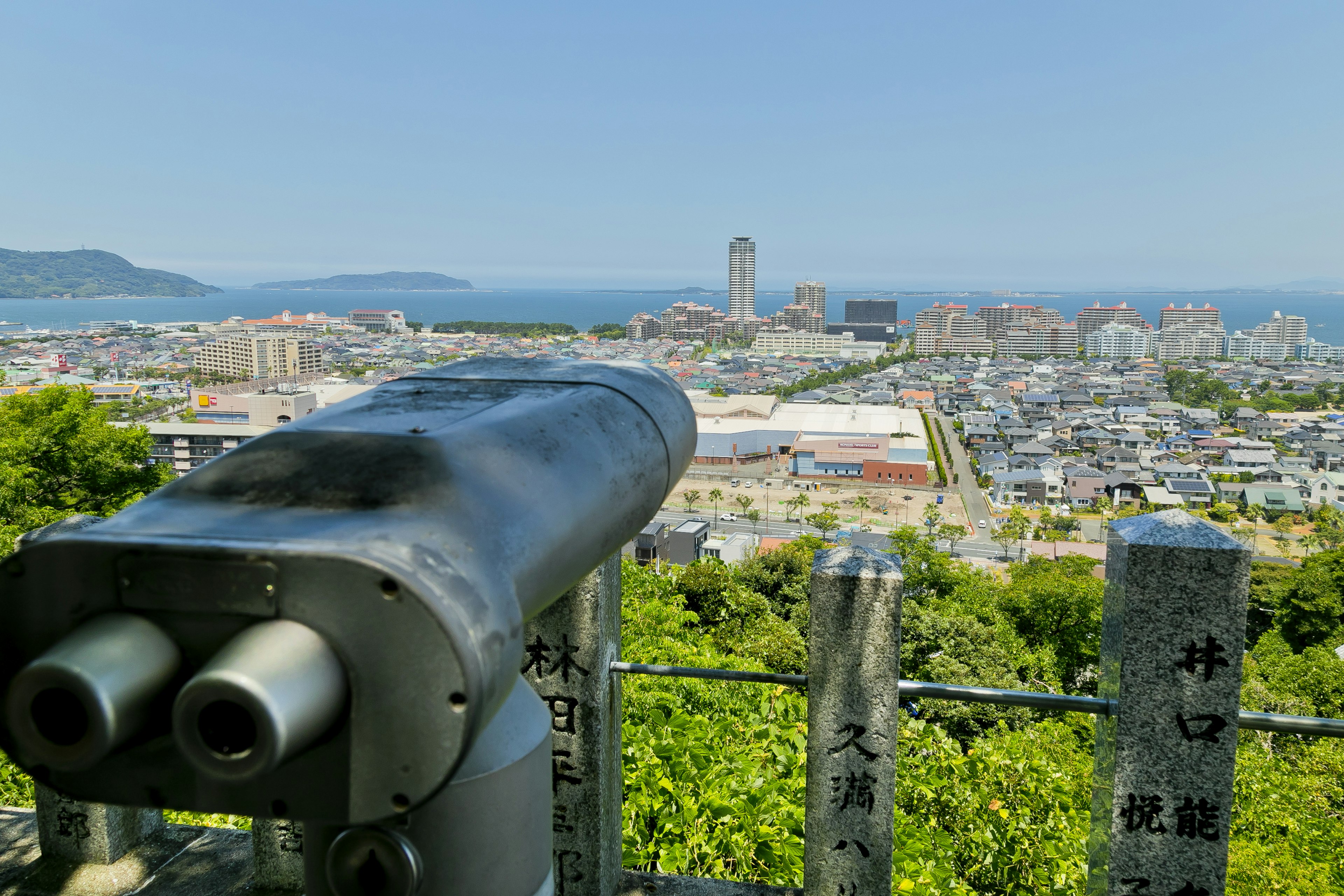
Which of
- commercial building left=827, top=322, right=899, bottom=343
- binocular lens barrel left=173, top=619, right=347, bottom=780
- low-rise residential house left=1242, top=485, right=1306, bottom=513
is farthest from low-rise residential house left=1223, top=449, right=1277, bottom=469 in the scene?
commercial building left=827, top=322, right=899, bottom=343

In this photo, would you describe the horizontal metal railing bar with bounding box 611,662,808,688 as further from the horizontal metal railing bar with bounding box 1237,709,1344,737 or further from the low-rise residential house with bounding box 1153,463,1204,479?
the low-rise residential house with bounding box 1153,463,1204,479

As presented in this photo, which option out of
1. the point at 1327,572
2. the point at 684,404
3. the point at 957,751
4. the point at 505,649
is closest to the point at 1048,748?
the point at 957,751

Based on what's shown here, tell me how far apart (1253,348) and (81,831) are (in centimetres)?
11642

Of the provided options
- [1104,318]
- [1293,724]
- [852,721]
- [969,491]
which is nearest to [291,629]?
[852,721]

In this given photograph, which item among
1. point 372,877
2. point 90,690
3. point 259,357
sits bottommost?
point 259,357

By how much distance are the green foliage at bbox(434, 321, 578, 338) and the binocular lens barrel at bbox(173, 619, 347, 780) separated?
85.6m

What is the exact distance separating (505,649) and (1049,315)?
4507 inches

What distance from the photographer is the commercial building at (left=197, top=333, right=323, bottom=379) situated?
66.0 m

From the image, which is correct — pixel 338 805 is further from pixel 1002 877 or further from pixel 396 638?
pixel 1002 877

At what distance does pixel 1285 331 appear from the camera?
98.8m

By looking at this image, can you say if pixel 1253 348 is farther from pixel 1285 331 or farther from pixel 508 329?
pixel 508 329

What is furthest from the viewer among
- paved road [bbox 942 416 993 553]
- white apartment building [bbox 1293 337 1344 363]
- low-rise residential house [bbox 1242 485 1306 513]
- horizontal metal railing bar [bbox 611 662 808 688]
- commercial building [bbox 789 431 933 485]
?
white apartment building [bbox 1293 337 1344 363]

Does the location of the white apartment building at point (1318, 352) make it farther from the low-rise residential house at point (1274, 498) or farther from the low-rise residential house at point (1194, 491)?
the low-rise residential house at point (1194, 491)

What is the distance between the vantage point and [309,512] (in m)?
0.71
